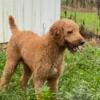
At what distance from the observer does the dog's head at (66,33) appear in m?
7.44

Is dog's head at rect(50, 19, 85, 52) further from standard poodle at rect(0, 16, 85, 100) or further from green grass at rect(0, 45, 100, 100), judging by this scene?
green grass at rect(0, 45, 100, 100)

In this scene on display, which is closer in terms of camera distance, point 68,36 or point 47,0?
point 68,36

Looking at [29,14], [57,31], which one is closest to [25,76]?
[57,31]

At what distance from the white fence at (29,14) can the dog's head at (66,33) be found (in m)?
5.14

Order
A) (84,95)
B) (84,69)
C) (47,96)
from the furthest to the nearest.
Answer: (84,69)
(47,96)
(84,95)

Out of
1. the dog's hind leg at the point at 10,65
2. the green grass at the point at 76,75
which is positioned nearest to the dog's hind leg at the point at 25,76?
the green grass at the point at 76,75

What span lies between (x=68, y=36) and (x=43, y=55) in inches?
20.1

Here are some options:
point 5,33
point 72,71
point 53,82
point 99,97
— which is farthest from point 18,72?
point 99,97

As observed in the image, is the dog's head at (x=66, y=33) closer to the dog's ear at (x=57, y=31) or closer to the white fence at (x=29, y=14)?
the dog's ear at (x=57, y=31)

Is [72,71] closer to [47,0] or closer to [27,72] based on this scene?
[27,72]

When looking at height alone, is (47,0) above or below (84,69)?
above

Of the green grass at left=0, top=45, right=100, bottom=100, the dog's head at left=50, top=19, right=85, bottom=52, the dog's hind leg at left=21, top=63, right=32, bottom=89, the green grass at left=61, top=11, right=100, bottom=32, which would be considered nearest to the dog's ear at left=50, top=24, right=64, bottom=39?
the dog's head at left=50, top=19, right=85, bottom=52

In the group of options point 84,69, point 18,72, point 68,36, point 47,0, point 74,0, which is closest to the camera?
point 68,36

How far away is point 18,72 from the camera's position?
986cm
